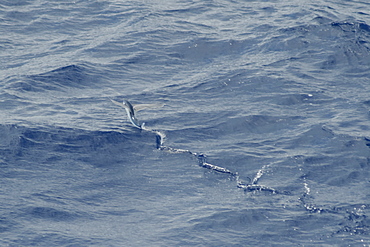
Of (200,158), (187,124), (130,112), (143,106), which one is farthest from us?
(187,124)

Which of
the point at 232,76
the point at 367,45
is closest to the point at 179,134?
the point at 232,76

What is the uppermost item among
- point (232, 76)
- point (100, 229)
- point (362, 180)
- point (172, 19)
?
point (172, 19)

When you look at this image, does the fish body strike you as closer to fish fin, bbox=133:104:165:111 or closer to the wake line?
the wake line

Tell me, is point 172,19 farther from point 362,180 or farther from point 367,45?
point 362,180

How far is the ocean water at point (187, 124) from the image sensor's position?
23.8 metres

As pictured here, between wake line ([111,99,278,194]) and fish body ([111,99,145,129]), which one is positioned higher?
fish body ([111,99,145,129])

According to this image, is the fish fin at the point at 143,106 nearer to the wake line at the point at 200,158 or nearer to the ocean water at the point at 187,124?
the wake line at the point at 200,158

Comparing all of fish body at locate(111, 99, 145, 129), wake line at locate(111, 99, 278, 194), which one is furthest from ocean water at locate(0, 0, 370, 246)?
fish body at locate(111, 99, 145, 129)

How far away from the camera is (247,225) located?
77.7 ft

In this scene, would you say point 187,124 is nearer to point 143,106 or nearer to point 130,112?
point 143,106

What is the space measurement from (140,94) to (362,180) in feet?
39.8

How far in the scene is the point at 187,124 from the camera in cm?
3011

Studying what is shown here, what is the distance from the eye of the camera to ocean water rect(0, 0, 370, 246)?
2377 centimetres

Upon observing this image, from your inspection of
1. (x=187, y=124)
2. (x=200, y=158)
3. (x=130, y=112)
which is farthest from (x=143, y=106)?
(x=200, y=158)
